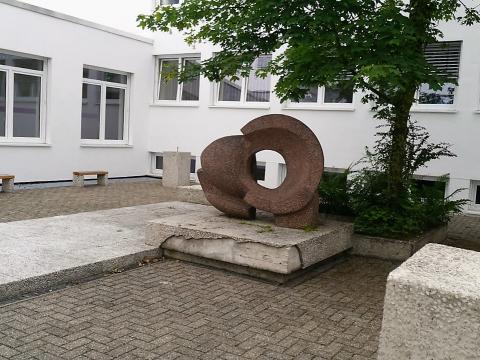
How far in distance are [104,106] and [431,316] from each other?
1484 centimetres

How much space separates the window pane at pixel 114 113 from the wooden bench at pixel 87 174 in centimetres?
197

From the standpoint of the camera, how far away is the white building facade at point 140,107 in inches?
493

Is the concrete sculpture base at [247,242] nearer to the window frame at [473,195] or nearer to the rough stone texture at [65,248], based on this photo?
the rough stone texture at [65,248]

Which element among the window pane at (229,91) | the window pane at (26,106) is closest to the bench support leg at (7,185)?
the window pane at (26,106)

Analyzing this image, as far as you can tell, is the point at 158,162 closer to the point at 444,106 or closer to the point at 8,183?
the point at 8,183

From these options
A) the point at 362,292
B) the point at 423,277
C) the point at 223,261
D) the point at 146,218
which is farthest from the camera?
the point at 146,218

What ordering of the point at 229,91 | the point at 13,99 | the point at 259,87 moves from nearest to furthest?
the point at 13,99
the point at 259,87
the point at 229,91

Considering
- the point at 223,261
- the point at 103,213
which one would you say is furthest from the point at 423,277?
the point at 103,213

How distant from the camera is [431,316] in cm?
255

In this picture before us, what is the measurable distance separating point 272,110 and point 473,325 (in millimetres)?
12719

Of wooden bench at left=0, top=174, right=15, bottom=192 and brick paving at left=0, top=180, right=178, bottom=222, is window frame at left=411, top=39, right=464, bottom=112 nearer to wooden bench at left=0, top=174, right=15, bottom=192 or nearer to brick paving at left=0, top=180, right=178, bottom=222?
brick paving at left=0, top=180, right=178, bottom=222

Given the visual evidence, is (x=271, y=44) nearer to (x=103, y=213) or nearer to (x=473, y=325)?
(x=103, y=213)

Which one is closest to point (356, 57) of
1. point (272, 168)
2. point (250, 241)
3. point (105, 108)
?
point (250, 241)

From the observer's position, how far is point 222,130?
1580cm
